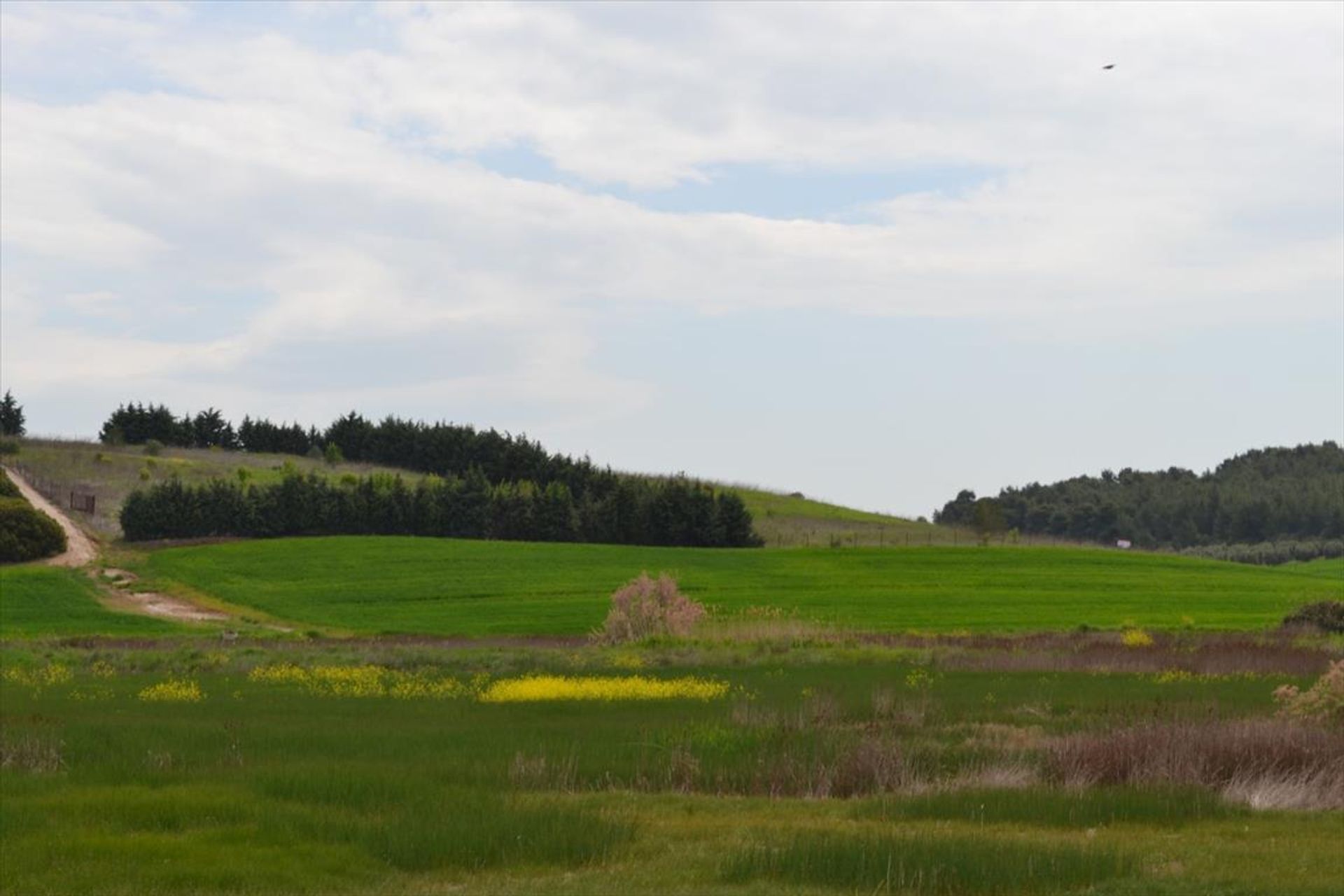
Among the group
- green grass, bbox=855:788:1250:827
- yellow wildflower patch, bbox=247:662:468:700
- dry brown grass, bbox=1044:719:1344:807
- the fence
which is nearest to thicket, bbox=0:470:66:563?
the fence

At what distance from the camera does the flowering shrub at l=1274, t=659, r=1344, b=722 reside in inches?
876

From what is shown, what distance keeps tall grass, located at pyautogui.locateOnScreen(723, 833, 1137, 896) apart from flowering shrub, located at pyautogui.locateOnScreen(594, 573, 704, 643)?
4037 centimetres

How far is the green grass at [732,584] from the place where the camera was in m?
70.9

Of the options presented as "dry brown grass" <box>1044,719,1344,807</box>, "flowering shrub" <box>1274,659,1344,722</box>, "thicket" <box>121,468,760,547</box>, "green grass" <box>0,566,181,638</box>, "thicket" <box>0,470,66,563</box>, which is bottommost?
"green grass" <box>0,566,181,638</box>

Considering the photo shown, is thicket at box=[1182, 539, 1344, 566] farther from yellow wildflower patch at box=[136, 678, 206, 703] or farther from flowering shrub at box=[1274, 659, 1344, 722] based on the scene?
flowering shrub at box=[1274, 659, 1344, 722]

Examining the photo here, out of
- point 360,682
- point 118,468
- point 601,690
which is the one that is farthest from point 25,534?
point 601,690

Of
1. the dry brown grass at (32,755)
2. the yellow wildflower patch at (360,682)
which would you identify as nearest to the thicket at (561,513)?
the yellow wildflower patch at (360,682)

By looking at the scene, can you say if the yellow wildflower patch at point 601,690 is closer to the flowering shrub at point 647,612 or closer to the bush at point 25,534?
the flowering shrub at point 647,612

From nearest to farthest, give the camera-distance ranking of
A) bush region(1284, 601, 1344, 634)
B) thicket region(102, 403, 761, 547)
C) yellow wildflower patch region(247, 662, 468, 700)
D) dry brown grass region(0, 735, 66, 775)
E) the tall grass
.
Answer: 1. the tall grass
2. dry brown grass region(0, 735, 66, 775)
3. yellow wildflower patch region(247, 662, 468, 700)
4. bush region(1284, 601, 1344, 634)
5. thicket region(102, 403, 761, 547)

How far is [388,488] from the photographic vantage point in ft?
380

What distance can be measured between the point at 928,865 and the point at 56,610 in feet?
222

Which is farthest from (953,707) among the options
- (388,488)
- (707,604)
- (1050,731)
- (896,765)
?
(388,488)

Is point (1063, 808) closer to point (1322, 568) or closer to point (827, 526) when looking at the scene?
point (1322, 568)

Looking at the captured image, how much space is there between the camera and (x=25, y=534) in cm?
9125
